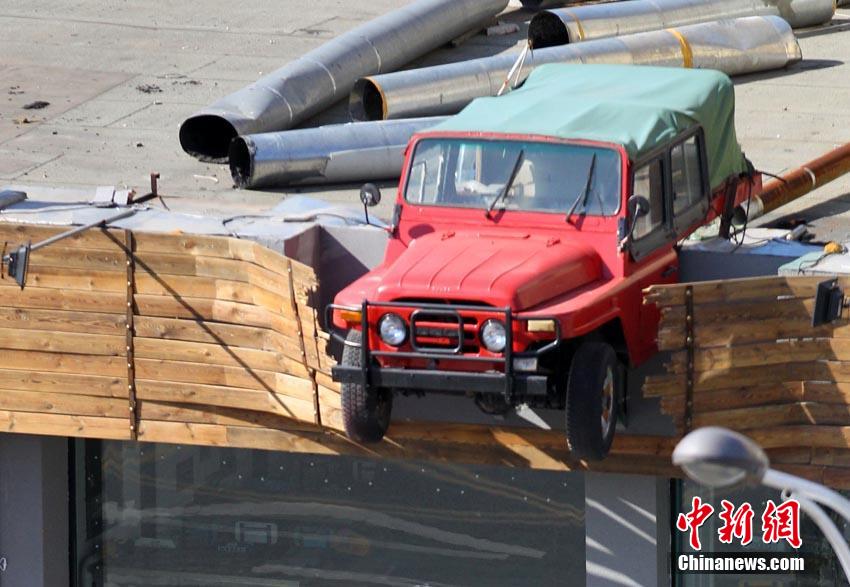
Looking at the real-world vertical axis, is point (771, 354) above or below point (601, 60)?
below

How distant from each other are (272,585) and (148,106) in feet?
25.6

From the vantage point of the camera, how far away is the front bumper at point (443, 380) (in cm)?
1111

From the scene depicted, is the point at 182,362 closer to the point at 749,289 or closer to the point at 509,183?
the point at 509,183

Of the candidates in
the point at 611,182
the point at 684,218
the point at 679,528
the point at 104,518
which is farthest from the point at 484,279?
the point at 104,518

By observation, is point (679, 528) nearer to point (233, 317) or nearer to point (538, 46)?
point (233, 317)

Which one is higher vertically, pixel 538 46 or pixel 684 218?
pixel 538 46

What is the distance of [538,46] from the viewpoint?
22438mm

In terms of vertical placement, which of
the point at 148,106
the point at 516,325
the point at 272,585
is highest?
the point at 148,106

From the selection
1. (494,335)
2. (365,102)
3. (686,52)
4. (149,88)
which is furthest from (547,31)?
(494,335)

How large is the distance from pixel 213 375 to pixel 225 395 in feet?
0.60

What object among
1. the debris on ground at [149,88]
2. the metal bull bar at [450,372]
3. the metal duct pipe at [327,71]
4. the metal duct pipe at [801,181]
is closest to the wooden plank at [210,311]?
the metal bull bar at [450,372]

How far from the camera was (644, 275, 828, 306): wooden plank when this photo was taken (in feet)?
40.3

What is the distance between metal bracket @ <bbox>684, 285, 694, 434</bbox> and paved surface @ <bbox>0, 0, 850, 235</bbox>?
4666mm

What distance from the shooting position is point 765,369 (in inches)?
502
